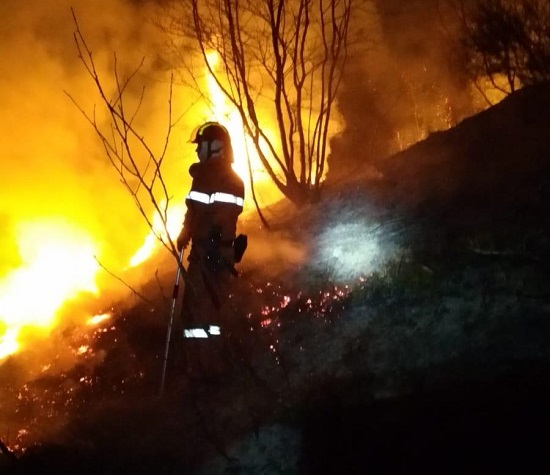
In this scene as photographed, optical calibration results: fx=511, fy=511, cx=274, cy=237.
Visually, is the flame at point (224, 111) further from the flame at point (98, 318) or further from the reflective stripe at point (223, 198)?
the reflective stripe at point (223, 198)

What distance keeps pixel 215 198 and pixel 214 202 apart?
37mm

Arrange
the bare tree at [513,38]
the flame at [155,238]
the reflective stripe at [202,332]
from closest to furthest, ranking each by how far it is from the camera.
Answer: the reflective stripe at [202,332] → the flame at [155,238] → the bare tree at [513,38]

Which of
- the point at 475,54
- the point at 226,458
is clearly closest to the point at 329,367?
the point at 226,458

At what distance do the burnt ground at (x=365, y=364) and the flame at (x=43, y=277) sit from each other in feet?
6.38

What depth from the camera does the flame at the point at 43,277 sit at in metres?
7.66

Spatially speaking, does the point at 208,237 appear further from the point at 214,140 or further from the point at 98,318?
the point at 98,318

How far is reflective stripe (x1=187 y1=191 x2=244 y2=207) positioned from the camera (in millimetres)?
4418

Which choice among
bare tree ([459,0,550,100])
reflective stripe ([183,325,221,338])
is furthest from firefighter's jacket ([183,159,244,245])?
bare tree ([459,0,550,100])

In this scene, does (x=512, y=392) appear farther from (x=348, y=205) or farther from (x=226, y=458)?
(x=348, y=205)

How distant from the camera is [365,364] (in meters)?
3.73

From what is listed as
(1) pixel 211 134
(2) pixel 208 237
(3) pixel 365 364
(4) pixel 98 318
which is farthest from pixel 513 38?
(4) pixel 98 318

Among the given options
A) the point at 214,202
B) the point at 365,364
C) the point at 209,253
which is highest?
the point at 214,202

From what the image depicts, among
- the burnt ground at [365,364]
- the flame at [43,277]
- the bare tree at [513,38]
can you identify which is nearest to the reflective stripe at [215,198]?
the burnt ground at [365,364]

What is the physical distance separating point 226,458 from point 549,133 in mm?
5608
